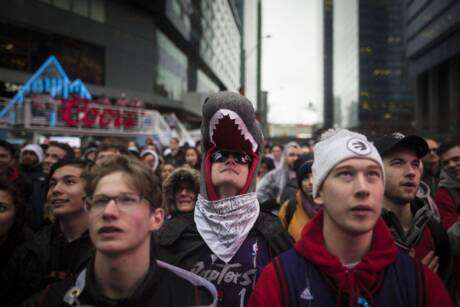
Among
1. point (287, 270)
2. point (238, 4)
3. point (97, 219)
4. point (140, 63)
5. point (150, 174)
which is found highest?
point (238, 4)

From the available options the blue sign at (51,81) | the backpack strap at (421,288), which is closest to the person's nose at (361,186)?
the backpack strap at (421,288)

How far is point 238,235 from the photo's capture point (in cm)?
265

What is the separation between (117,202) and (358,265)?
4.59 ft

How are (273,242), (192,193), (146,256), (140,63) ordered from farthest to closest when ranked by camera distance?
(140,63) < (192,193) < (273,242) < (146,256)

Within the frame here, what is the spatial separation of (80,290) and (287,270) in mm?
1176

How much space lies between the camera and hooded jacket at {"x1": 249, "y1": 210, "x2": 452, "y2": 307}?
1994 mm

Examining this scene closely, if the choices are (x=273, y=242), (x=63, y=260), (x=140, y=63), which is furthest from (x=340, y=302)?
(x=140, y=63)

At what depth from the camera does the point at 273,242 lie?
8.70ft

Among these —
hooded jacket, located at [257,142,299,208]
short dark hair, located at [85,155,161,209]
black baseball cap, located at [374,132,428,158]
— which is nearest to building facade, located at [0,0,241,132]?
hooded jacket, located at [257,142,299,208]

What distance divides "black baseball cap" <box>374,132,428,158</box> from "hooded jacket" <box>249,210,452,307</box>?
1.05 meters

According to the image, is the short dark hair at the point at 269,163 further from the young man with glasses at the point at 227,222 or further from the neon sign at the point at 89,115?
the neon sign at the point at 89,115

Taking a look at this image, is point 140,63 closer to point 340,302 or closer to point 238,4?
point 340,302

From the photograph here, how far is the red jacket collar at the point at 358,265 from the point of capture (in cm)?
201

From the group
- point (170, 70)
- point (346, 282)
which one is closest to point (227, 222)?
point (346, 282)
